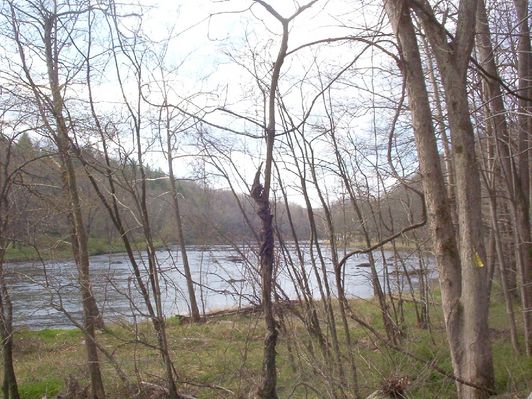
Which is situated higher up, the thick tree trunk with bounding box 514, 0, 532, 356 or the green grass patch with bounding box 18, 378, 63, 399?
the thick tree trunk with bounding box 514, 0, 532, 356

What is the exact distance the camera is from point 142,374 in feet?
28.7

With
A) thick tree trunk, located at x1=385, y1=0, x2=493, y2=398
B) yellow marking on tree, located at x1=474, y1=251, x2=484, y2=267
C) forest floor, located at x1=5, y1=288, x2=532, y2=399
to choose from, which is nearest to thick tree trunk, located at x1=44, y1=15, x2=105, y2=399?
forest floor, located at x1=5, y1=288, x2=532, y2=399

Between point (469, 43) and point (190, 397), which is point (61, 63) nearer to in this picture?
point (190, 397)

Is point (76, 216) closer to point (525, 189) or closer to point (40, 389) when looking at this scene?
point (40, 389)

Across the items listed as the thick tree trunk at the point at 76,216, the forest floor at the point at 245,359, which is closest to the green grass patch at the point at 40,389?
the forest floor at the point at 245,359

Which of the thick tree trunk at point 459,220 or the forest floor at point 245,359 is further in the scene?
the forest floor at point 245,359

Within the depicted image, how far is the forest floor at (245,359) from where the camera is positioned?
5.49 metres

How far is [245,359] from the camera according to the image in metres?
6.50

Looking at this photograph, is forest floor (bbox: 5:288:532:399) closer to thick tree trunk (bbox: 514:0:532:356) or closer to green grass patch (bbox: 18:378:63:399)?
green grass patch (bbox: 18:378:63:399)

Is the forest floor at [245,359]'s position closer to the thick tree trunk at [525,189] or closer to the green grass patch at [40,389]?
the green grass patch at [40,389]

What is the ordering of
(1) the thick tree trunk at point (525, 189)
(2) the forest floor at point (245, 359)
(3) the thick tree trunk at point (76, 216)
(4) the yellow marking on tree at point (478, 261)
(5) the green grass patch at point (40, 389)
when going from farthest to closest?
1. (5) the green grass patch at point (40, 389)
2. (1) the thick tree trunk at point (525, 189)
3. (3) the thick tree trunk at point (76, 216)
4. (2) the forest floor at point (245, 359)
5. (4) the yellow marking on tree at point (478, 261)

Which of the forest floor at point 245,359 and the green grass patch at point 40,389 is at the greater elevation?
the forest floor at point 245,359

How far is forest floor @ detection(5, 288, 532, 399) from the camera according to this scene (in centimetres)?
549

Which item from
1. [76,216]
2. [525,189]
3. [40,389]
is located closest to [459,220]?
[525,189]
